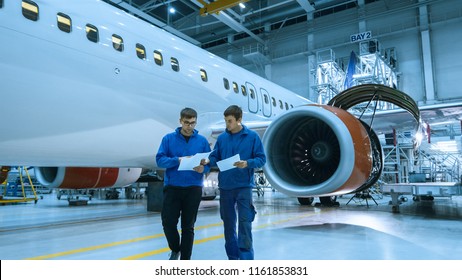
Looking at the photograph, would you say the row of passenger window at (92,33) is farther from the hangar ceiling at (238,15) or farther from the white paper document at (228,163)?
the hangar ceiling at (238,15)

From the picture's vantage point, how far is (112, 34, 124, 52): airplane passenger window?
452 centimetres

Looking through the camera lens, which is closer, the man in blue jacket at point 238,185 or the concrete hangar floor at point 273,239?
the man in blue jacket at point 238,185

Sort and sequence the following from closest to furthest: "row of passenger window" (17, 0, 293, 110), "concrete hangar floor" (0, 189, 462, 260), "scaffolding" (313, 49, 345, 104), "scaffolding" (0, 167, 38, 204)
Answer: "concrete hangar floor" (0, 189, 462, 260), "row of passenger window" (17, 0, 293, 110), "scaffolding" (0, 167, 38, 204), "scaffolding" (313, 49, 345, 104)

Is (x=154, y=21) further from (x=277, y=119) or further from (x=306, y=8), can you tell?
(x=277, y=119)

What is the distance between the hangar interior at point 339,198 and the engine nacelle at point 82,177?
589 millimetres

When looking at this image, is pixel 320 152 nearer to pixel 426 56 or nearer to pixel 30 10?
pixel 30 10

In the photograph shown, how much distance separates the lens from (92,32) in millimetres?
4277

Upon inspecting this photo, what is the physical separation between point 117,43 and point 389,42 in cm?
1708

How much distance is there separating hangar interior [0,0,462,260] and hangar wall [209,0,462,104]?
5cm

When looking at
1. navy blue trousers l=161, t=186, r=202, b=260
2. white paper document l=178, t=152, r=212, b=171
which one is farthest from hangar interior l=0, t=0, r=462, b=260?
white paper document l=178, t=152, r=212, b=171

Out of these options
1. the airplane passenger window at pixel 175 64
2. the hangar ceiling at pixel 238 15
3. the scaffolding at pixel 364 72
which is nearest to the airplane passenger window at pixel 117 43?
the airplane passenger window at pixel 175 64

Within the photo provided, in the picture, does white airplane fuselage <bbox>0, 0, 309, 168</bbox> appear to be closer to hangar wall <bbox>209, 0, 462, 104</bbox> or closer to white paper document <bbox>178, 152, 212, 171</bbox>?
white paper document <bbox>178, 152, 212, 171</bbox>

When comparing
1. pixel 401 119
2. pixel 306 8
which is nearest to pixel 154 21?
pixel 306 8

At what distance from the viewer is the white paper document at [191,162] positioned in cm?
260
